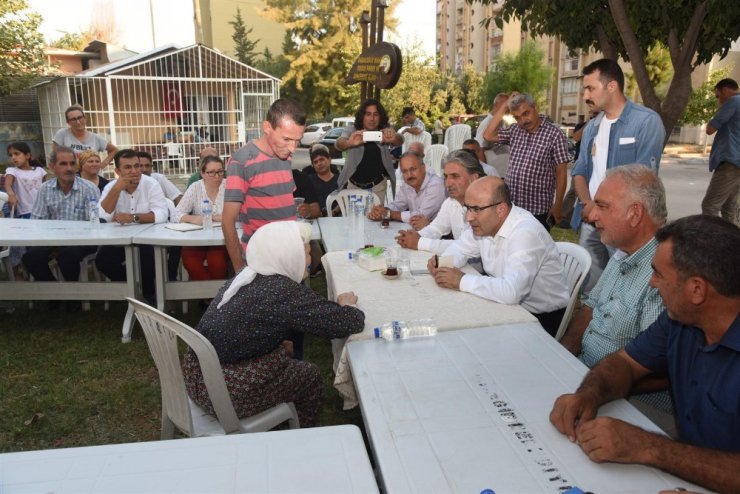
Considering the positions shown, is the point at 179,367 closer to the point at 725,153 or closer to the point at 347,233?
the point at 347,233

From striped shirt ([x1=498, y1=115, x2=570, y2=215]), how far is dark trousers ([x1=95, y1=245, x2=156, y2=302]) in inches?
129

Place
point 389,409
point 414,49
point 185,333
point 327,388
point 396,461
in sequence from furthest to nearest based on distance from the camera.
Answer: point 414,49 < point 327,388 < point 185,333 < point 389,409 < point 396,461

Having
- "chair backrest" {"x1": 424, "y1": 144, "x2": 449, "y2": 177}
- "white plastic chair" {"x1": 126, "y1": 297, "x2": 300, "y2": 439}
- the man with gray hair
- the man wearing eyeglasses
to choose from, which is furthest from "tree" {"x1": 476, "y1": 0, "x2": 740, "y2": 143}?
the man wearing eyeglasses

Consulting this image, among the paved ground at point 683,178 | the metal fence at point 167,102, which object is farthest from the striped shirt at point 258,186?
the metal fence at point 167,102

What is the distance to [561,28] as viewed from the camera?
249 inches

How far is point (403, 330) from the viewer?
2.23 metres

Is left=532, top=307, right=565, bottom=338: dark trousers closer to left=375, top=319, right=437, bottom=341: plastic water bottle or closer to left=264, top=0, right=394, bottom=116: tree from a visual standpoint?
left=375, top=319, right=437, bottom=341: plastic water bottle

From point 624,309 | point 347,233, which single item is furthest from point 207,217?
point 624,309

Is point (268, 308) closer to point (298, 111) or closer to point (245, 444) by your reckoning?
point (245, 444)

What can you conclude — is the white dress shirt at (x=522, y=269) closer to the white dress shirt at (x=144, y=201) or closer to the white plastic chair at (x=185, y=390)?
the white plastic chair at (x=185, y=390)

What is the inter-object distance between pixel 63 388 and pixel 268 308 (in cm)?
230

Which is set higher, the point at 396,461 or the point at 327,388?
the point at 396,461

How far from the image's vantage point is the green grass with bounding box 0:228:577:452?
128 inches

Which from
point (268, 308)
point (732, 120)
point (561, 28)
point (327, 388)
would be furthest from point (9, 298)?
point (732, 120)
